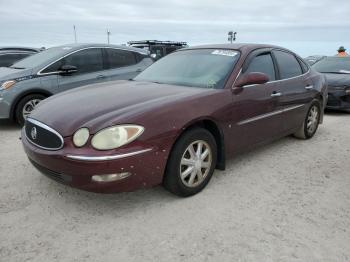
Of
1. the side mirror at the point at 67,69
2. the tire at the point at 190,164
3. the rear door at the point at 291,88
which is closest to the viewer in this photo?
the tire at the point at 190,164

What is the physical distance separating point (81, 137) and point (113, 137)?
0.27m

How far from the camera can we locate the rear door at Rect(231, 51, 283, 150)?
3.80m

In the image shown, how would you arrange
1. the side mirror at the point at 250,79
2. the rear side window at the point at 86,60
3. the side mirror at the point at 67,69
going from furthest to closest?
the rear side window at the point at 86,60 < the side mirror at the point at 67,69 < the side mirror at the point at 250,79

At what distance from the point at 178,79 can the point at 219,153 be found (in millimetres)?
1019

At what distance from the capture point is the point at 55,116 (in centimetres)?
314

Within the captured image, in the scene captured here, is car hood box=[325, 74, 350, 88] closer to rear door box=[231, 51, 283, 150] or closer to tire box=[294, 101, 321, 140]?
tire box=[294, 101, 321, 140]

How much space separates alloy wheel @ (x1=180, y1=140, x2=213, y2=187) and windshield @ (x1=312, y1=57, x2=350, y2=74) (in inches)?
260

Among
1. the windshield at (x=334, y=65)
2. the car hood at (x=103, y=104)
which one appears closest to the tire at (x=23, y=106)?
the car hood at (x=103, y=104)

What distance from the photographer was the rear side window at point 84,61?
6.44 meters

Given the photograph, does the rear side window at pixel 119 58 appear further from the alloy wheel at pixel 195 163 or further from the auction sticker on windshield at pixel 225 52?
the alloy wheel at pixel 195 163

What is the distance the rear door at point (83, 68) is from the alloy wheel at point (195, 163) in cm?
396

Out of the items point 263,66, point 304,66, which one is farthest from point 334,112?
point 263,66

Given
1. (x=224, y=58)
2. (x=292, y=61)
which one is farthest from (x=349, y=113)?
(x=224, y=58)

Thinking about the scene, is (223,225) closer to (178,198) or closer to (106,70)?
(178,198)
